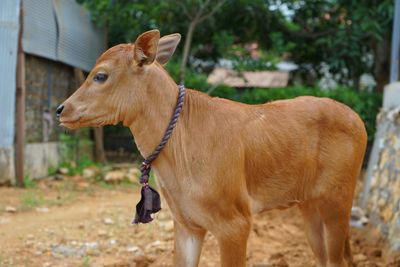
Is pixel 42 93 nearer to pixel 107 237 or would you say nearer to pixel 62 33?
pixel 62 33

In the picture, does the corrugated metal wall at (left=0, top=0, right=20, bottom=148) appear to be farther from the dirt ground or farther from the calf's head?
the calf's head

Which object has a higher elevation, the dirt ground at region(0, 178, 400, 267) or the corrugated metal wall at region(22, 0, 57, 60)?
the corrugated metal wall at region(22, 0, 57, 60)

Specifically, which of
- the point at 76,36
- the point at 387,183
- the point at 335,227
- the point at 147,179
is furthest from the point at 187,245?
the point at 76,36

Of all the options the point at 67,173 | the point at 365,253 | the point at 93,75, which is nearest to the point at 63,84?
the point at 67,173

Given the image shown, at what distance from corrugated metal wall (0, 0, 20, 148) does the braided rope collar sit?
238 inches

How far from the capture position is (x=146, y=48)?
3.35 metres

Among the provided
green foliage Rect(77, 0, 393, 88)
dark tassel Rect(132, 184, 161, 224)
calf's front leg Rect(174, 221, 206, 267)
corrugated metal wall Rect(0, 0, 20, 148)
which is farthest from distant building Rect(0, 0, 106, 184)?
calf's front leg Rect(174, 221, 206, 267)

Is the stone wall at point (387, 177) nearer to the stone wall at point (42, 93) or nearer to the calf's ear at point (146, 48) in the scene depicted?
the calf's ear at point (146, 48)

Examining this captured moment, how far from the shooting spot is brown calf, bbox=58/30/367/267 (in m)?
3.38

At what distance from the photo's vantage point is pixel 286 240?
21.7 feet

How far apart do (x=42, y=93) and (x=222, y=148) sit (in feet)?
26.5

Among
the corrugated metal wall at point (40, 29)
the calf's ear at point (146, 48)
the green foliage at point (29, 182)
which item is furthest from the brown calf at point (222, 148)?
the corrugated metal wall at point (40, 29)

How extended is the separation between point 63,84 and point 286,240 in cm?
717

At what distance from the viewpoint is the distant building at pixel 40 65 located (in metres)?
9.04
